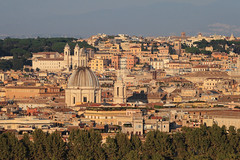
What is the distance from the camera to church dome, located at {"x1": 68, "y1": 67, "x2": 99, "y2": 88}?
82.7 metres

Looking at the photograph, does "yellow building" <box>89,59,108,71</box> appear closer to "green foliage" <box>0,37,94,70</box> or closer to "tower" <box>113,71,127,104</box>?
"green foliage" <box>0,37,94,70</box>

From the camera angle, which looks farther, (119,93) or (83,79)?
(83,79)

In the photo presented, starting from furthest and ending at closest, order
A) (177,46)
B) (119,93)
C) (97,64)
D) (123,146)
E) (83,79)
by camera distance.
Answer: (177,46) → (97,64) → (83,79) → (119,93) → (123,146)

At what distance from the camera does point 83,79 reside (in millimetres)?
82750

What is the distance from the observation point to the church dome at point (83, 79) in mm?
82688

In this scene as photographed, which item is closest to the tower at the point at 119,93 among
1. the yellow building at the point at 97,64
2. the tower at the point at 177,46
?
the yellow building at the point at 97,64

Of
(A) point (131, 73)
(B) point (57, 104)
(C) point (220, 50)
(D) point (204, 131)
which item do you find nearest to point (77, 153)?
(D) point (204, 131)

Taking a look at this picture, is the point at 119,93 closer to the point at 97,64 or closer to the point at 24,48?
the point at 97,64

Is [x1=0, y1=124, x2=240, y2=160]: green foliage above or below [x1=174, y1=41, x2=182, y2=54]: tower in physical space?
below

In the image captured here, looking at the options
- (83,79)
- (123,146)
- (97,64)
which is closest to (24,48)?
(97,64)

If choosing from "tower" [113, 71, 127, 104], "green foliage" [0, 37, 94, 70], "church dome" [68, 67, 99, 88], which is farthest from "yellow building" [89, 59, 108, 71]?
"tower" [113, 71, 127, 104]

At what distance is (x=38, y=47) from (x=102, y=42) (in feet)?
31.9

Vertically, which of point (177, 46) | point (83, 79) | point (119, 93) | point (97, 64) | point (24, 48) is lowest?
point (119, 93)

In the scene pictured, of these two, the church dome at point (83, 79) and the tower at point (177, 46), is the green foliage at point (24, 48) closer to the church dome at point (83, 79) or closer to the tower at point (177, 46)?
the tower at point (177, 46)
